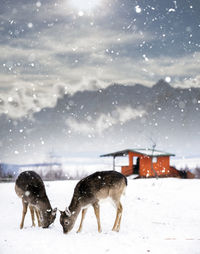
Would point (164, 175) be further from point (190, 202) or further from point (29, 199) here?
point (29, 199)

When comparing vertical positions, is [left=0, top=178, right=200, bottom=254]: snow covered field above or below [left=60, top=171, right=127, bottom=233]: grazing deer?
below

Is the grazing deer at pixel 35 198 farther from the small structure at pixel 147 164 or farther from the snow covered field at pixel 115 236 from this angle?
the small structure at pixel 147 164

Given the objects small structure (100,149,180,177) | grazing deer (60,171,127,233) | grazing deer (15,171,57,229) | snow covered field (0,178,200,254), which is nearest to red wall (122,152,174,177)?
small structure (100,149,180,177)

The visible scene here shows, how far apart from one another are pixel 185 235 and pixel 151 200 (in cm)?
1205

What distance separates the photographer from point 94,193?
10867 mm

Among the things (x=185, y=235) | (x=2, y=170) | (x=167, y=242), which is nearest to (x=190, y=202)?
(x=185, y=235)

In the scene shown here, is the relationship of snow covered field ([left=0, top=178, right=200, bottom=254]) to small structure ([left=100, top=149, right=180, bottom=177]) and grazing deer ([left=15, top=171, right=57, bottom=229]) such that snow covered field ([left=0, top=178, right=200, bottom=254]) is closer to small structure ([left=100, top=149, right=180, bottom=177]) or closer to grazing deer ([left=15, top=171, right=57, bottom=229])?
grazing deer ([left=15, top=171, right=57, bottom=229])

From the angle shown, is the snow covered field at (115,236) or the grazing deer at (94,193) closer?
the snow covered field at (115,236)

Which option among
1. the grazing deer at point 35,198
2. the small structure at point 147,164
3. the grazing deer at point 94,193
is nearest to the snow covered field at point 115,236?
the grazing deer at point 35,198

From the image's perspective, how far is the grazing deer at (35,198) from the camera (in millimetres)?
11188

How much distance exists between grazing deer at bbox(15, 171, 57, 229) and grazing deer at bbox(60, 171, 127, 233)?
689 millimetres

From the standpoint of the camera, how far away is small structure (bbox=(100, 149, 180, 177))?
150ft

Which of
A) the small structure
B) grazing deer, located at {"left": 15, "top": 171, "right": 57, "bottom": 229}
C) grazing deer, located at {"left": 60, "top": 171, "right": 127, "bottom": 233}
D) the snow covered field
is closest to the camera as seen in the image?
the snow covered field

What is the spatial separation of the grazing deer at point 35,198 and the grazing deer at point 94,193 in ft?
2.26
